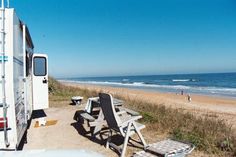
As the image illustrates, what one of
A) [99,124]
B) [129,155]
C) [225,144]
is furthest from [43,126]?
[225,144]

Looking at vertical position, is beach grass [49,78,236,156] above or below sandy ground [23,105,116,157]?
above

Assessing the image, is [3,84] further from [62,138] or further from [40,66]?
[40,66]

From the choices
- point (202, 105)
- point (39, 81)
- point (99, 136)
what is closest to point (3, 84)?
point (99, 136)

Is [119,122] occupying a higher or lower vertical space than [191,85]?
higher

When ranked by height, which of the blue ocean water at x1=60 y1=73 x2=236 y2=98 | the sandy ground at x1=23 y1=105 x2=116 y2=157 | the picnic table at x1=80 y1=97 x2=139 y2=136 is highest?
the picnic table at x1=80 y1=97 x2=139 y2=136

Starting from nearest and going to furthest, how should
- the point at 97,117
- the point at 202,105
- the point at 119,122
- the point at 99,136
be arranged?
the point at 119,122
the point at 99,136
the point at 97,117
the point at 202,105

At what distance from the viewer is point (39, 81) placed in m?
8.71

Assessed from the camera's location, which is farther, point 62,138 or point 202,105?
point 202,105

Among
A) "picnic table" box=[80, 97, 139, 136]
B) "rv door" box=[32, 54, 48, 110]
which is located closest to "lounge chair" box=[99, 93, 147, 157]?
"picnic table" box=[80, 97, 139, 136]

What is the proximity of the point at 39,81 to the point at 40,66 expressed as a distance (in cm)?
48

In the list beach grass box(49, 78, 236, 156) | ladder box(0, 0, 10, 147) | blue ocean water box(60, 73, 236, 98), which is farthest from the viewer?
blue ocean water box(60, 73, 236, 98)

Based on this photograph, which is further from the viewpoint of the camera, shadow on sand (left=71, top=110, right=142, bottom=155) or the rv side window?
the rv side window

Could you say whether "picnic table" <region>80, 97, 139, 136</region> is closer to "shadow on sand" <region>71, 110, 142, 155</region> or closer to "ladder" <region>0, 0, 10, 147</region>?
"shadow on sand" <region>71, 110, 142, 155</region>

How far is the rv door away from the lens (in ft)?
28.2
